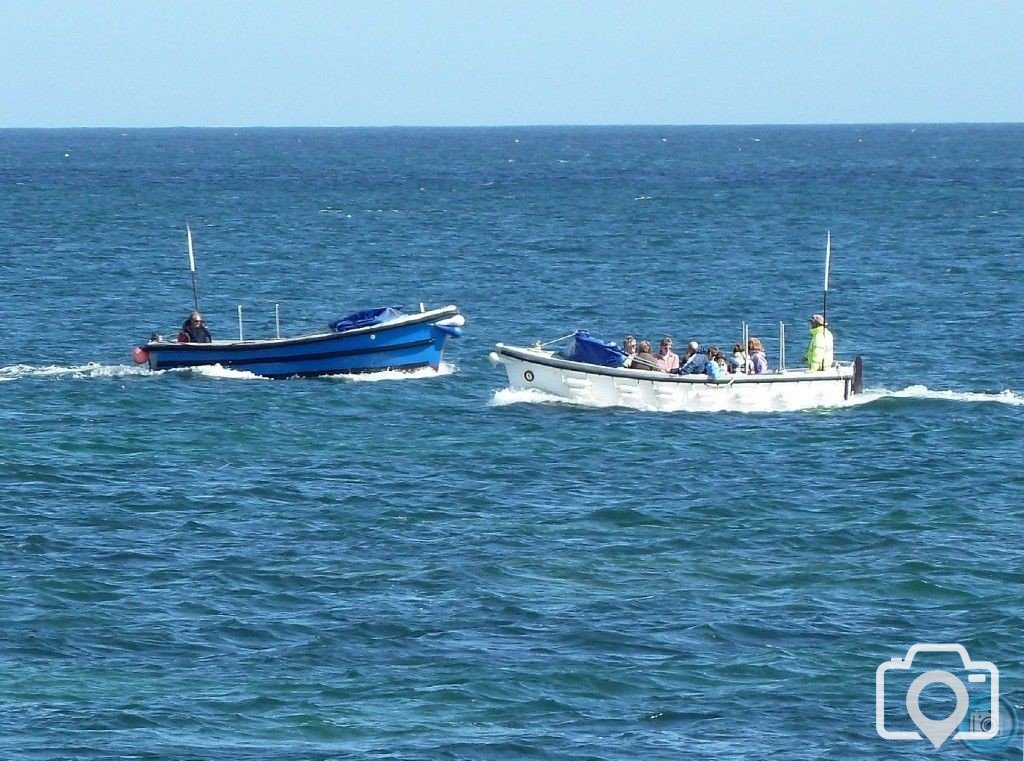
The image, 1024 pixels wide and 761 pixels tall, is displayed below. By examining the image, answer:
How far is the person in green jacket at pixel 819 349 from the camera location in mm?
39250

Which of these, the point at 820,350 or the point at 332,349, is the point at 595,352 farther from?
the point at 332,349

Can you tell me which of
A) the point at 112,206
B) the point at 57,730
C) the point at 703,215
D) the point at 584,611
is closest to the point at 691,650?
the point at 584,611

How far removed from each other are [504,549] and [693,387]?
11957mm

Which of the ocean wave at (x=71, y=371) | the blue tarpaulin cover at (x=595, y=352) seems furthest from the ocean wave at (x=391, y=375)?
the blue tarpaulin cover at (x=595, y=352)

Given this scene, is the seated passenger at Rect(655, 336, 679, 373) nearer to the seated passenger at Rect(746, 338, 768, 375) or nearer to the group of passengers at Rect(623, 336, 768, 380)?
the group of passengers at Rect(623, 336, 768, 380)

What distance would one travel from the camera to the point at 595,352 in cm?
3966

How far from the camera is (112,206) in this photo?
120375mm

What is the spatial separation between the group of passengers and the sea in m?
1.00

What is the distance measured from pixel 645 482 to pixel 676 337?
2121 cm

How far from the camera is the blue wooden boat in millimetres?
44531

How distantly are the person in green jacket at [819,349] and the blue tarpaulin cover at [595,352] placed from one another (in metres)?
A: 4.14

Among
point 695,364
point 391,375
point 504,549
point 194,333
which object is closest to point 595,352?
point 695,364

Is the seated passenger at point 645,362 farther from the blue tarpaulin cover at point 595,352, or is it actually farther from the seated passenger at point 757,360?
the seated passenger at point 757,360

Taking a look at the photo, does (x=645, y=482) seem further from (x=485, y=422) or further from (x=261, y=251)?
(x=261, y=251)
